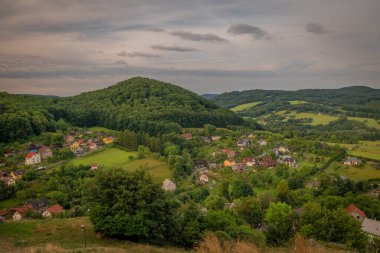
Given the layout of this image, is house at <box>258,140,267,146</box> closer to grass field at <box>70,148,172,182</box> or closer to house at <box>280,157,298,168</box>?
house at <box>280,157,298,168</box>

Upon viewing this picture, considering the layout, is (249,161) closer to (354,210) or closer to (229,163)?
(229,163)

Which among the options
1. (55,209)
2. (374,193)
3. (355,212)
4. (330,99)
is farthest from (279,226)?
(330,99)

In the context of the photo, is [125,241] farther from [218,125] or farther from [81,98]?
[81,98]

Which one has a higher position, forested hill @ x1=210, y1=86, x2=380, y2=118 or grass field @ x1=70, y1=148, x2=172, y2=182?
forested hill @ x1=210, y1=86, x2=380, y2=118

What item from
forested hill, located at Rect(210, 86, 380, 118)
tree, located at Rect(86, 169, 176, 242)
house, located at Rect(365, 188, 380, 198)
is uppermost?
forested hill, located at Rect(210, 86, 380, 118)

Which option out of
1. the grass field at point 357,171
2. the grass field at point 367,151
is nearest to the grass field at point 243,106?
the grass field at point 367,151

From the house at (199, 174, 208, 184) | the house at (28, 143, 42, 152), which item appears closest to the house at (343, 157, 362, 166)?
the house at (199, 174, 208, 184)
